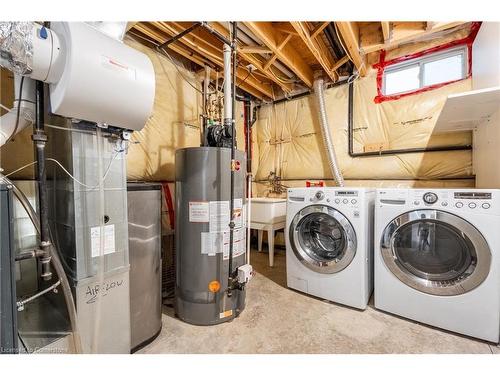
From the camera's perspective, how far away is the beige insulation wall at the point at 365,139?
82.4 inches

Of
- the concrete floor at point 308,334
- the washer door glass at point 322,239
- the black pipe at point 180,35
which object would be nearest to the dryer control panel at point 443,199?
the washer door glass at point 322,239

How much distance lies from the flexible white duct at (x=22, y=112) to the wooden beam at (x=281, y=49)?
4.66 ft

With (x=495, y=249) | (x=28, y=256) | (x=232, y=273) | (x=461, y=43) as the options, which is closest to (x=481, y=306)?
(x=495, y=249)

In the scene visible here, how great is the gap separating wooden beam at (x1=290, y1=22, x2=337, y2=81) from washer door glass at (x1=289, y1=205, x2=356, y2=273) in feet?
4.58

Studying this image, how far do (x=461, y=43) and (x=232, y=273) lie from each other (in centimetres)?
282

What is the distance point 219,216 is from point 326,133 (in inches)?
68.2

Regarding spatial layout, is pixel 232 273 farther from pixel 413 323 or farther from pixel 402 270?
pixel 413 323

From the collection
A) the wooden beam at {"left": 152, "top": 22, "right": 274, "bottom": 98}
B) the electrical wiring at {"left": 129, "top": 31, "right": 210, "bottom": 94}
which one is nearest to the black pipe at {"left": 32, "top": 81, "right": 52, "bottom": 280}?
the wooden beam at {"left": 152, "top": 22, "right": 274, "bottom": 98}

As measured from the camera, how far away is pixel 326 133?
255cm

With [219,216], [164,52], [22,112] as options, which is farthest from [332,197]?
[164,52]

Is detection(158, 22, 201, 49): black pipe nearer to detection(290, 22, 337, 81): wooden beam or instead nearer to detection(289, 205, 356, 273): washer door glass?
detection(290, 22, 337, 81): wooden beam

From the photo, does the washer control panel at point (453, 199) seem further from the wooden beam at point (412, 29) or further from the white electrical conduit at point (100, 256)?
the white electrical conduit at point (100, 256)

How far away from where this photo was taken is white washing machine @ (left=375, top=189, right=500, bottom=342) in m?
1.29

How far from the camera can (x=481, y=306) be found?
1.31 m
